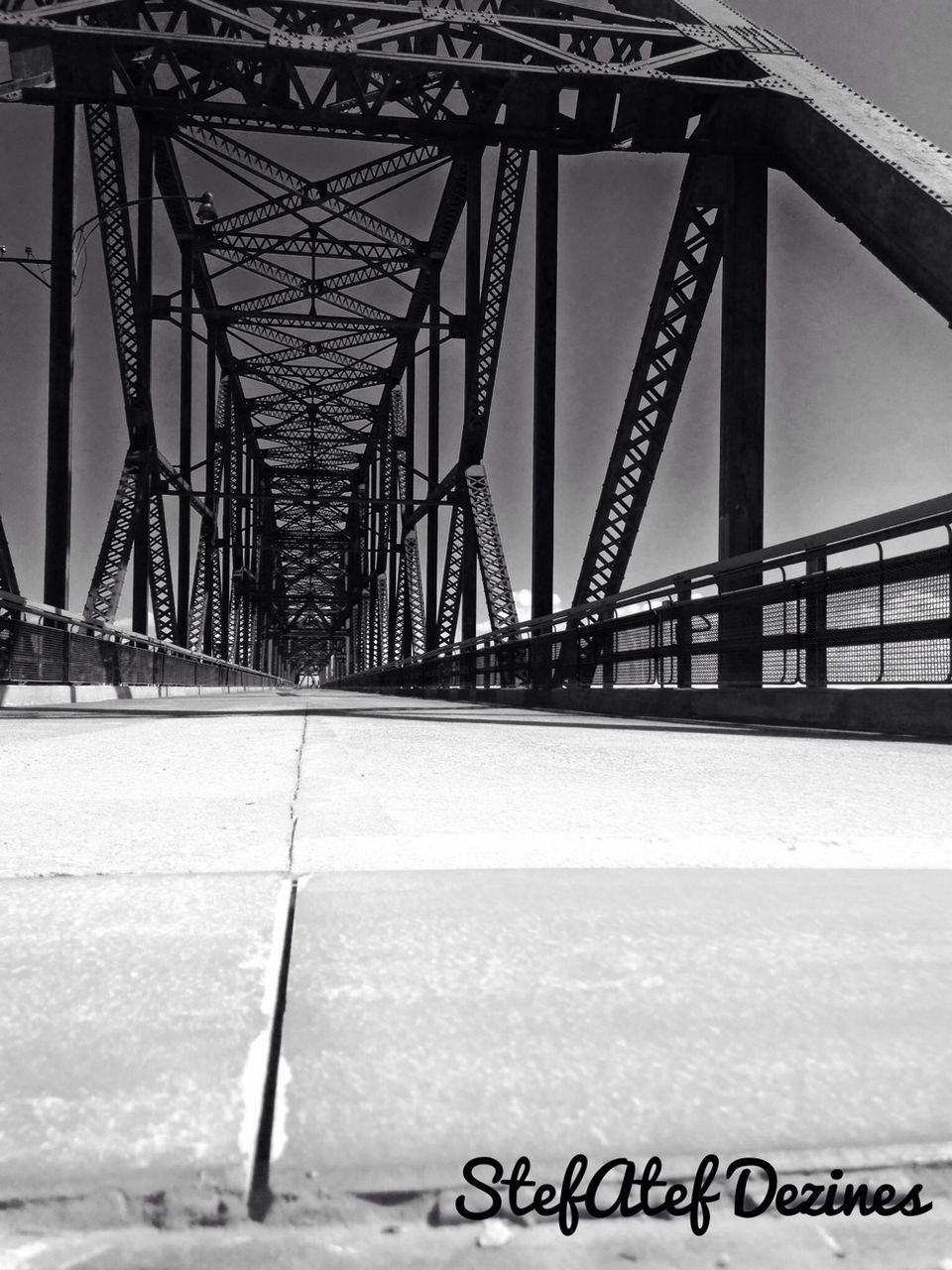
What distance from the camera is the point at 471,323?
74.1ft

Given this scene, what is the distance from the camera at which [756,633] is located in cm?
679

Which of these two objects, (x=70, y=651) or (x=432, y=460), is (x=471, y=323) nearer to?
(x=432, y=460)

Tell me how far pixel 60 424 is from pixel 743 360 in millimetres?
10563

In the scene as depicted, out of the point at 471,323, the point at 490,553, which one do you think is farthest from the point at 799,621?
the point at 471,323

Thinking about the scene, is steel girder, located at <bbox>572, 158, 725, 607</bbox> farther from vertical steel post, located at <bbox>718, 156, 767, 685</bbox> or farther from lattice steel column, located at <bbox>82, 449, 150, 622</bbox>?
lattice steel column, located at <bbox>82, 449, 150, 622</bbox>

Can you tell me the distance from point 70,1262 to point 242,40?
37.0ft

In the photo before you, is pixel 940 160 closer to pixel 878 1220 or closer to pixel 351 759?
pixel 351 759

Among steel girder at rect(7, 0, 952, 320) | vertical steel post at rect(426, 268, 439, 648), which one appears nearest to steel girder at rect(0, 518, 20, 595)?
steel girder at rect(7, 0, 952, 320)

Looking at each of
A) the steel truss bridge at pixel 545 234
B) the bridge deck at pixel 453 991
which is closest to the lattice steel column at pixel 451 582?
the steel truss bridge at pixel 545 234

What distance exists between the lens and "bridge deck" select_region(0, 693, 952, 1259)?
67 centimetres

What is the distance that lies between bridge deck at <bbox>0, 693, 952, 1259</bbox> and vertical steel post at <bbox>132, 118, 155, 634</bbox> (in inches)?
684

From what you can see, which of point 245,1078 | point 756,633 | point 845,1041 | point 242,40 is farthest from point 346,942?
point 242,40

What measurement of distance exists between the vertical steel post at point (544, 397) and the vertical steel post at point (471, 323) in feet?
11.6

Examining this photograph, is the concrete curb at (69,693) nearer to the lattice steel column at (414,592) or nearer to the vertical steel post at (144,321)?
the vertical steel post at (144,321)
